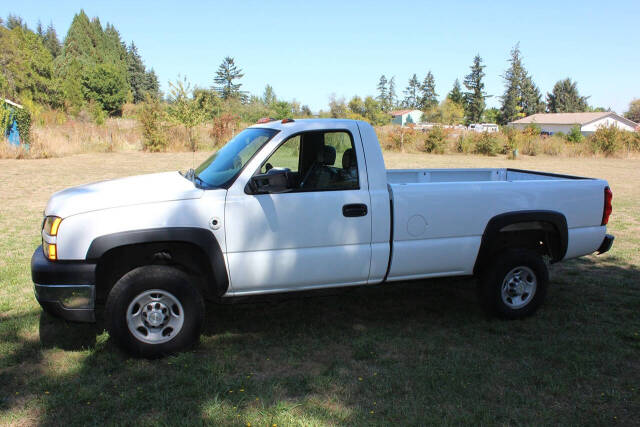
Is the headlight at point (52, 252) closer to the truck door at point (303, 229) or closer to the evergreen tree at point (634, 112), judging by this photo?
the truck door at point (303, 229)

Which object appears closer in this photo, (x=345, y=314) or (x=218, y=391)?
(x=218, y=391)

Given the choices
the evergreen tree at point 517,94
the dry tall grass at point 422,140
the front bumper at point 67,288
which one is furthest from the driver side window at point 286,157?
the evergreen tree at point 517,94

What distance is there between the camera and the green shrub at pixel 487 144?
32.1 metres

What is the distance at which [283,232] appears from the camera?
423 centimetres

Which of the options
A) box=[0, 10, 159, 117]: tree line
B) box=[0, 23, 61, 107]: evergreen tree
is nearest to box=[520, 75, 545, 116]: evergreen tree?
box=[0, 10, 159, 117]: tree line

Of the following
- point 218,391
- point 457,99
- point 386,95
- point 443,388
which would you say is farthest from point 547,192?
point 386,95

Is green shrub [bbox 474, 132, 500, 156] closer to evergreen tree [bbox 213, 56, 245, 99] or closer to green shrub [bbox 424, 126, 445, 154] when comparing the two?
green shrub [bbox 424, 126, 445, 154]

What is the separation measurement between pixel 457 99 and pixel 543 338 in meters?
102

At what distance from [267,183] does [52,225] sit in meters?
1.66

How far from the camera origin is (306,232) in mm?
4293

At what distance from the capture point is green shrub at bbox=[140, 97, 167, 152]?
91.0 feet

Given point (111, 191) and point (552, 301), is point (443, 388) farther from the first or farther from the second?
point (111, 191)

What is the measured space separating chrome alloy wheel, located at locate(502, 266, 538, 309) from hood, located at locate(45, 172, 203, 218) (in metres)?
3.12

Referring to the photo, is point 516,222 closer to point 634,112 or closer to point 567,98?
point 567,98
